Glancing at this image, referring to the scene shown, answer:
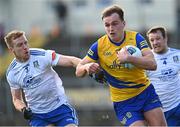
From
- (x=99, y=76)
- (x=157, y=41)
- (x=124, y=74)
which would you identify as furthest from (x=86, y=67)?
(x=157, y=41)

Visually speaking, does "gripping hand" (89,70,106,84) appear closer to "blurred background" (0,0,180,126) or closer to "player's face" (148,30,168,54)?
"player's face" (148,30,168,54)

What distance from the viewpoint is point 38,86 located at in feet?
34.0

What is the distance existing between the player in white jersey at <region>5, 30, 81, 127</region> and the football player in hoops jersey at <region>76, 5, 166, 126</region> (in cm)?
74

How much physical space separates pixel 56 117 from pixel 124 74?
54.7 inches

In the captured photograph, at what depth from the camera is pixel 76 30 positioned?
80.3ft

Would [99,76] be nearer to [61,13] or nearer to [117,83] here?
[117,83]

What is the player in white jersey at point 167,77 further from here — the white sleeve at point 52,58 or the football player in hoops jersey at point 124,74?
the white sleeve at point 52,58

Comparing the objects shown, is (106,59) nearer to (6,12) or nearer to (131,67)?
(131,67)

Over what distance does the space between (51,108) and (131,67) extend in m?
1.57

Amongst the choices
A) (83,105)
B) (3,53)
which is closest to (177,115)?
(83,105)

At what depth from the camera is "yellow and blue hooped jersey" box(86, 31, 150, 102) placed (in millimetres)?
9586

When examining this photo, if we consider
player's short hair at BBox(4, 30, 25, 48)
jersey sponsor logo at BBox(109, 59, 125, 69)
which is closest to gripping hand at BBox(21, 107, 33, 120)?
player's short hair at BBox(4, 30, 25, 48)

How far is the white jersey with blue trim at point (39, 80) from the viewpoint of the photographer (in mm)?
10336

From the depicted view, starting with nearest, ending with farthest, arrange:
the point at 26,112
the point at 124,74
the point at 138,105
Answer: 1. the point at 124,74
2. the point at 138,105
3. the point at 26,112
